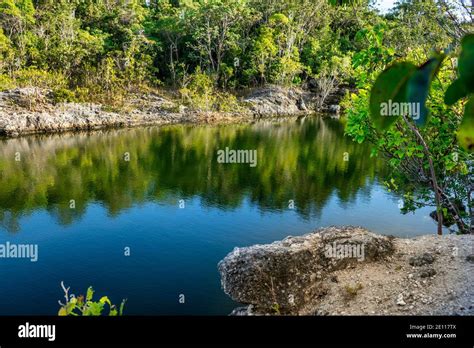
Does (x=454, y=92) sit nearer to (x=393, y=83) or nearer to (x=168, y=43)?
(x=393, y=83)

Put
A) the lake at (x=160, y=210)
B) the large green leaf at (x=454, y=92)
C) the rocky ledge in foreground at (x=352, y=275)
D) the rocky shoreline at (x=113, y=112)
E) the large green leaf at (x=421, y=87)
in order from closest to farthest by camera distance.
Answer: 1. the large green leaf at (x=421, y=87)
2. the large green leaf at (x=454, y=92)
3. the rocky ledge in foreground at (x=352, y=275)
4. the lake at (x=160, y=210)
5. the rocky shoreline at (x=113, y=112)

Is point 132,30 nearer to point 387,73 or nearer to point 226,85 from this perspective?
point 226,85

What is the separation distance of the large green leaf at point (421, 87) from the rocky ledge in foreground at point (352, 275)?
8633 mm

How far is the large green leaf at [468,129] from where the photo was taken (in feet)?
3.19

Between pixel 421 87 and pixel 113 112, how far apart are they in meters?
51.0

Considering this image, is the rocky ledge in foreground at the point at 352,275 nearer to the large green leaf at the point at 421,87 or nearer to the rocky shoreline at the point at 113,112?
the large green leaf at the point at 421,87

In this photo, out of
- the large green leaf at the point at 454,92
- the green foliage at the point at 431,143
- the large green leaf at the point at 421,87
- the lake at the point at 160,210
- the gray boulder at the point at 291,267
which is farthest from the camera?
the lake at the point at 160,210

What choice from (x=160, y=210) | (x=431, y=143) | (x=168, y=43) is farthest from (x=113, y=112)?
(x=431, y=143)

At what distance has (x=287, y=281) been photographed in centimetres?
1068

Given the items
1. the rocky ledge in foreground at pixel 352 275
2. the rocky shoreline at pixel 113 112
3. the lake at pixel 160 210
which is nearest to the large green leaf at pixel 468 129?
the rocky ledge in foreground at pixel 352 275

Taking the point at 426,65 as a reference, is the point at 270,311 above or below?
below

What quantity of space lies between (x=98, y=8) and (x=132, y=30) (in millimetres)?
9087

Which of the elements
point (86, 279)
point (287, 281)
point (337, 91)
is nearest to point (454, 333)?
point (287, 281)

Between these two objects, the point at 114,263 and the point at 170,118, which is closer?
the point at 114,263
